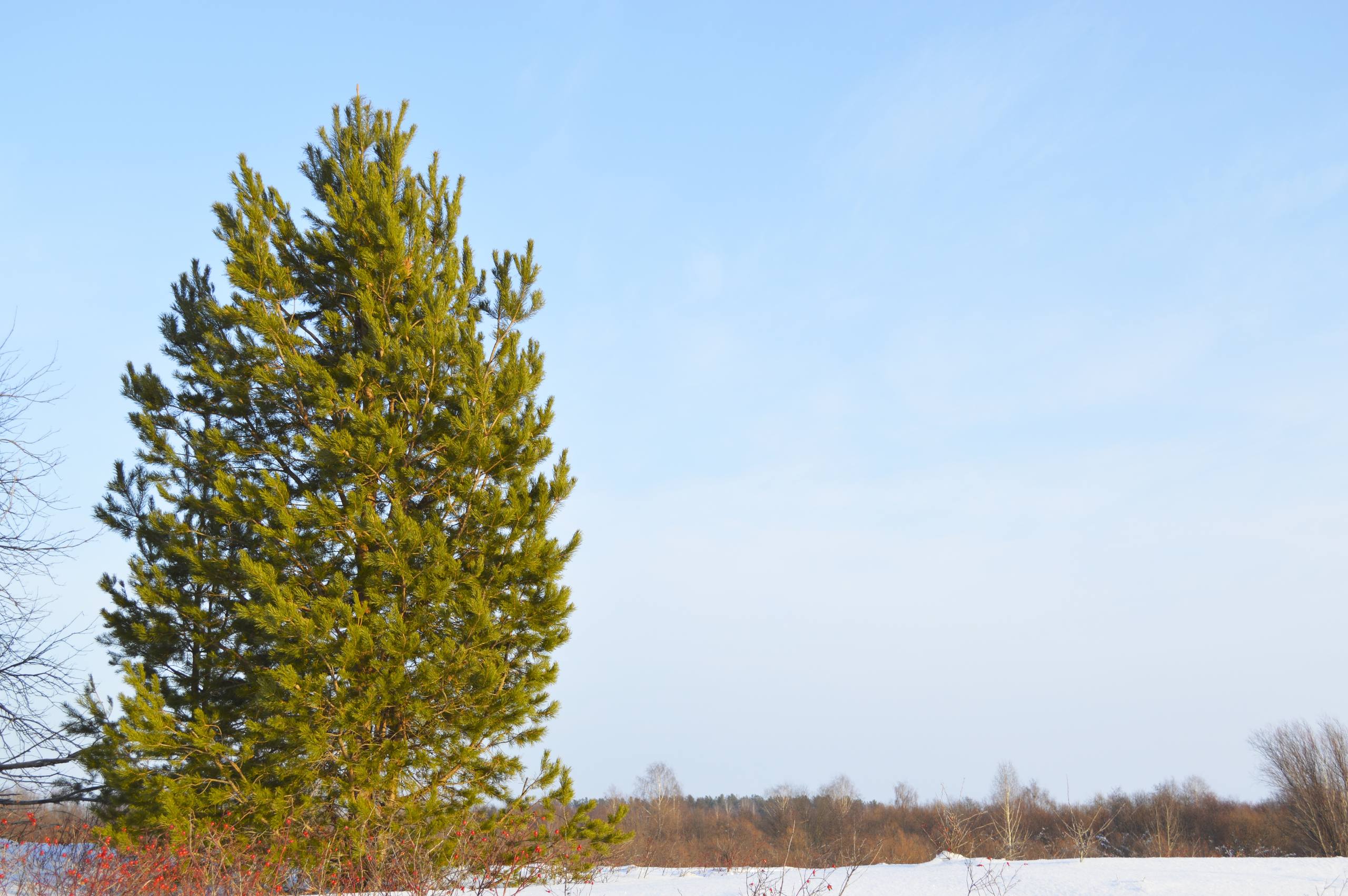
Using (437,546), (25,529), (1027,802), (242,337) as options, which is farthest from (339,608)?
(1027,802)

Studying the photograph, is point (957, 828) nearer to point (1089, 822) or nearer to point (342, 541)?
point (342, 541)

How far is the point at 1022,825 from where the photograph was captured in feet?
114

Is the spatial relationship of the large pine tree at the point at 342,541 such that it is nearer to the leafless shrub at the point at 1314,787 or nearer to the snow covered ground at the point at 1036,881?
the snow covered ground at the point at 1036,881

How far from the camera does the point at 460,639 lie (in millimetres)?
8117

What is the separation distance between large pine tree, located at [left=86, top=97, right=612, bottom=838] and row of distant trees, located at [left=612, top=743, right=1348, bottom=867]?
2735mm

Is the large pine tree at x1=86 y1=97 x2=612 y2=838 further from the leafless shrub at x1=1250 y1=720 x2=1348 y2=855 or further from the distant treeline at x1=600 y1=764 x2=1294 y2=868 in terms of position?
the leafless shrub at x1=1250 y1=720 x2=1348 y2=855

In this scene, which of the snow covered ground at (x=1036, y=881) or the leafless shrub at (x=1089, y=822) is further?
the leafless shrub at (x=1089, y=822)

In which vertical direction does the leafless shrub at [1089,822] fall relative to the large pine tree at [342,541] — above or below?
below

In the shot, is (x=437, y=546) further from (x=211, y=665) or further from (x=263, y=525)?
(x=211, y=665)

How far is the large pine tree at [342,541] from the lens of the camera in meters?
7.66

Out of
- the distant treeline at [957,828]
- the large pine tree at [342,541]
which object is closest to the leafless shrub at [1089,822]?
the distant treeline at [957,828]

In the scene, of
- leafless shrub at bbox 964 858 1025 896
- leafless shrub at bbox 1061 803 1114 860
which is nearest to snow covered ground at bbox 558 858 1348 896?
leafless shrub at bbox 964 858 1025 896

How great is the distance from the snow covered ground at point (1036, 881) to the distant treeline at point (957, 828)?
0.93 metres

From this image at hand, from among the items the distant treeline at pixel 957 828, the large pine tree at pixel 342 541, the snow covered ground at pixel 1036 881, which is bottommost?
the distant treeline at pixel 957 828
